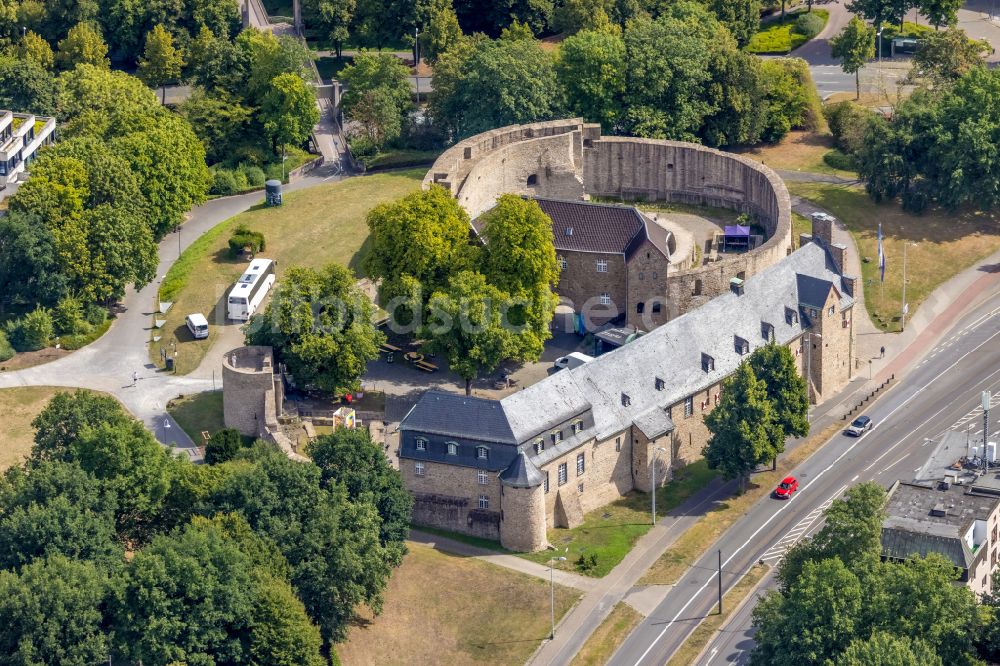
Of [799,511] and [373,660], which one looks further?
[799,511]

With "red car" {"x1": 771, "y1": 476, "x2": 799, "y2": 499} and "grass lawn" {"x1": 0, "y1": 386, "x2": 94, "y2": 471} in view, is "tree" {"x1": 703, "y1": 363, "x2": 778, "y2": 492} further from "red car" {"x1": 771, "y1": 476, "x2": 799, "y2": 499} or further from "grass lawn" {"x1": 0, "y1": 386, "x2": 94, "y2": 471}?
"grass lawn" {"x1": 0, "y1": 386, "x2": 94, "y2": 471}

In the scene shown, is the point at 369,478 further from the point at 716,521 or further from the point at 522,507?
the point at 716,521

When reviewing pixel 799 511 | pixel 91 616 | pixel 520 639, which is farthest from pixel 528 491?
pixel 91 616

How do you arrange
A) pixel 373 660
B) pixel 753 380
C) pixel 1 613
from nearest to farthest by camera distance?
pixel 1 613 → pixel 373 660 → pixel 753 380

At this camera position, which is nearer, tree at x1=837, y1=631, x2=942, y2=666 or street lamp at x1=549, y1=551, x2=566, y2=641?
tree at x1=837, y1=631, x2=942, y2=666

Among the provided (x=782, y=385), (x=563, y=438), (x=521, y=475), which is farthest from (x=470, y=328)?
(x=782, y=385)

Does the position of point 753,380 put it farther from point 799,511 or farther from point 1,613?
point 1,613

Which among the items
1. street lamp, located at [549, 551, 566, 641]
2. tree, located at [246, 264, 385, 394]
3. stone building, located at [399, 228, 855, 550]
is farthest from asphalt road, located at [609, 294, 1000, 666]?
tree, located at [246, 264, 385, 394]
